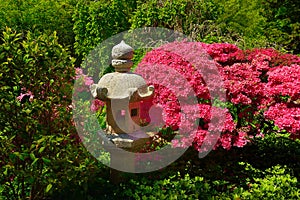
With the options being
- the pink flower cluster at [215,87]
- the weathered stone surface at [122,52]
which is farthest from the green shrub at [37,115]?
the pink flower cluster at [215,87]

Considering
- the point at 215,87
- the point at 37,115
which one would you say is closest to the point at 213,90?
the point at 215,87

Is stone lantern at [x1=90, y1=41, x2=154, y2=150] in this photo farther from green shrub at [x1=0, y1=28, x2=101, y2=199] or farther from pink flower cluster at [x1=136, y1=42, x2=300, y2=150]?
green shrub at [x1=0, y1=28, x2=101, y2=199]

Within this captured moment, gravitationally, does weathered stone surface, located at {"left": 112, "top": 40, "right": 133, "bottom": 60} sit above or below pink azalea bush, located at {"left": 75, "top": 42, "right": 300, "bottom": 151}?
above

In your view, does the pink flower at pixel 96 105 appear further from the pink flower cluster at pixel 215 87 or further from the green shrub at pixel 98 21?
the green shrub at pixel 98 21

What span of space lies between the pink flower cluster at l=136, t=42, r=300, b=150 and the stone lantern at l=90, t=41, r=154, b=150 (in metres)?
0.34

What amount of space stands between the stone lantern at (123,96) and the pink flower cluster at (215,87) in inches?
13.2

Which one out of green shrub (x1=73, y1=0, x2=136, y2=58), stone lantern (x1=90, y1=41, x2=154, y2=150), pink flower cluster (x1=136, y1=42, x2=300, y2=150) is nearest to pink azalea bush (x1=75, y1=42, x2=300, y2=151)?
pink flower cluster (x1=136, y1=42, x2=300, y2=150)

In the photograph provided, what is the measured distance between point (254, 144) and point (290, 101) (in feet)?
5.23

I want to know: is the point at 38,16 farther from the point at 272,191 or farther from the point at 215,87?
the point at 272,191

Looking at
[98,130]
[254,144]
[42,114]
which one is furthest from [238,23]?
[42,114]

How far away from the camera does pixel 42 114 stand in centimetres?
378

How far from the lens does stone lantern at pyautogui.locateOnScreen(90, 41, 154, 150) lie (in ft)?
14.2

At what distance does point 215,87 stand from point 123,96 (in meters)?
1.07

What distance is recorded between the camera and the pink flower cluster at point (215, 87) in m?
4.54
